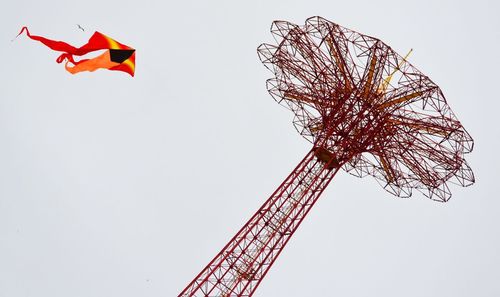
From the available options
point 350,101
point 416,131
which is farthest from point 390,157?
point 350,101

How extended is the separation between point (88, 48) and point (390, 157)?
21.3 meters

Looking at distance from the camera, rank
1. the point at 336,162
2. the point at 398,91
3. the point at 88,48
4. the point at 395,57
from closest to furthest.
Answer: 1. the point at 88,48
2. the point at 395,57
3. the point at 398,91
4. the point at 336,162

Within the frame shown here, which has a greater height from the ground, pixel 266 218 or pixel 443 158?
pixel 443 158

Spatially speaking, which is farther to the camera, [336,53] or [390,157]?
[390,157]

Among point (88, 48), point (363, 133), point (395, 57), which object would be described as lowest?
point (88, 48)

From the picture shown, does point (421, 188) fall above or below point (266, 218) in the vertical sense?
above

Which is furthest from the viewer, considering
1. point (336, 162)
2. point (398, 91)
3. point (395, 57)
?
point (336, 162)

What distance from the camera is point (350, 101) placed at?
35.3 metres

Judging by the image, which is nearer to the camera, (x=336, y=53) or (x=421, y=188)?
(x=336, y=53)

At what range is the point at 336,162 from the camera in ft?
119

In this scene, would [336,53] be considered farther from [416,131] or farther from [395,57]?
[416,131]

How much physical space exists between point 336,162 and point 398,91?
21.0 feet

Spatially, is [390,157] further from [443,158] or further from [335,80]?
[335,80]

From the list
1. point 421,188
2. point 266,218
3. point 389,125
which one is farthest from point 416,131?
point 266,218
